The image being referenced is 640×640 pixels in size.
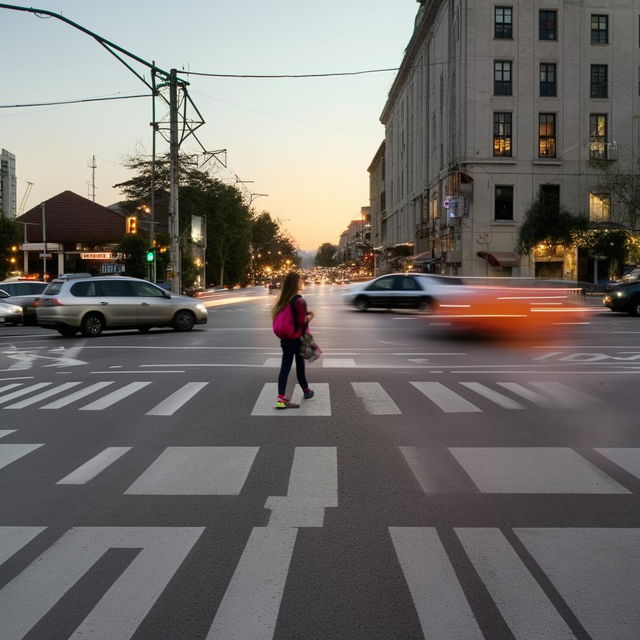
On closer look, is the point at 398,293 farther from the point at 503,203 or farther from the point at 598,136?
the point at 598,136

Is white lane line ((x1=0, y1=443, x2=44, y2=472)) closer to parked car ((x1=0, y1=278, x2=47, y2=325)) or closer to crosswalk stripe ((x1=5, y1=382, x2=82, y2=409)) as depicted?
crosswalk stripe ((x1=5, y1=382, x2=82, y2=409))

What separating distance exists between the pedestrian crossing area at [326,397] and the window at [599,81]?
4809cm

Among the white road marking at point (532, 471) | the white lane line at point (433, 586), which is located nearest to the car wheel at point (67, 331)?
the white road marking at point (532, 471)

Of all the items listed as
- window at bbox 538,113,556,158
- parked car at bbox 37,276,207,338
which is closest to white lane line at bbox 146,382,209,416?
parked car at bbox 37,276,207,338

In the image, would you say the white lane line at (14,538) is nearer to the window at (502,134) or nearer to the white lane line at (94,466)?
the white lane line at (94,466)

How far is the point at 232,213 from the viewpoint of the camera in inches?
3652

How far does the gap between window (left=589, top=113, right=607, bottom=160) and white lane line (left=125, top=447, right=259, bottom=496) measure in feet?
174

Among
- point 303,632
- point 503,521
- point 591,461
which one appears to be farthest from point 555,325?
point 303,632

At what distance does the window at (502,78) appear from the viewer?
5534cm

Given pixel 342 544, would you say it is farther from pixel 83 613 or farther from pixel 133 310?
pixel 133 310

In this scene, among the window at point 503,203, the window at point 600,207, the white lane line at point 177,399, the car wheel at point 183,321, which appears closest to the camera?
the white lane line at point 177,399

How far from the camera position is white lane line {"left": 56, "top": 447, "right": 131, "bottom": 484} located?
22.0 ft

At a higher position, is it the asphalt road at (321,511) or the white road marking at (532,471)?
the asphalt road at (321,511)

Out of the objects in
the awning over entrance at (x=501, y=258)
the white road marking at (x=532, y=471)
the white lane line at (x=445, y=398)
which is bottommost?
the white road marking at (x=532, y=471)
